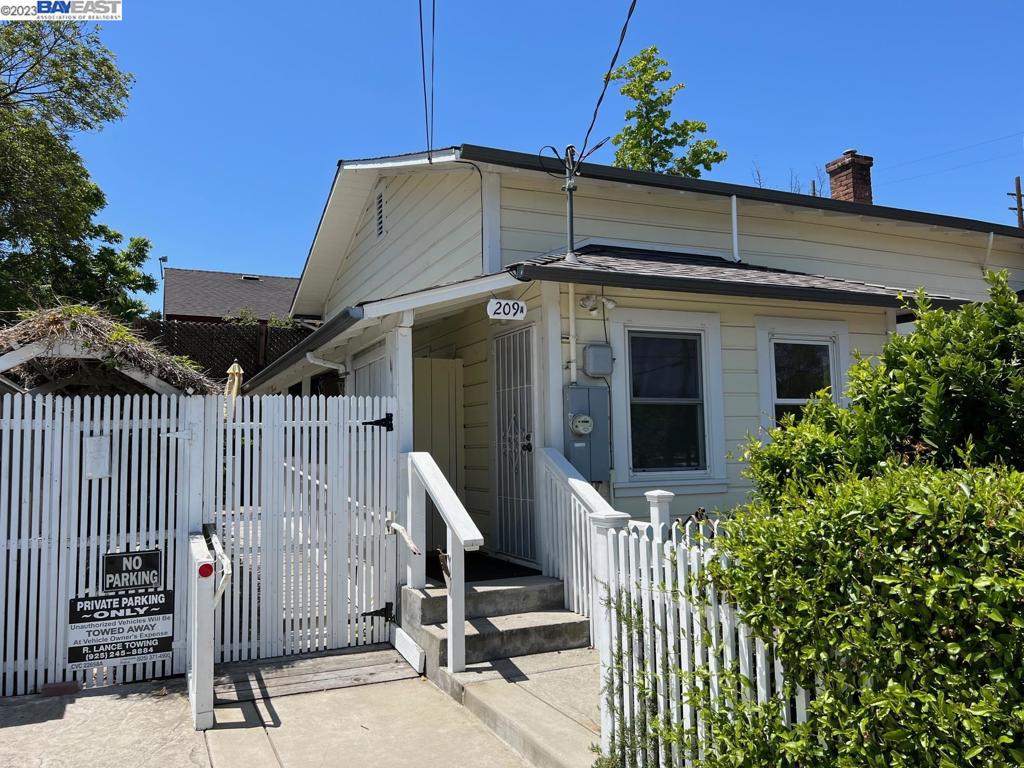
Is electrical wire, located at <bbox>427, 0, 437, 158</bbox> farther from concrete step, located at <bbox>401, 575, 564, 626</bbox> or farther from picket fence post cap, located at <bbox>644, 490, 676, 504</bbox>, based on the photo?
picket fence post cap, located at <bbox>644, 490, 676, 504</bbox>

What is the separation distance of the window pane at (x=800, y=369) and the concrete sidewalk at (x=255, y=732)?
15.8 ft

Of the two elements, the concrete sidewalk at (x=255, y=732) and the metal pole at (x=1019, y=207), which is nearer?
the concrete sidewalk at (x=255, y=732)

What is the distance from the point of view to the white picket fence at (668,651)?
2.79 m

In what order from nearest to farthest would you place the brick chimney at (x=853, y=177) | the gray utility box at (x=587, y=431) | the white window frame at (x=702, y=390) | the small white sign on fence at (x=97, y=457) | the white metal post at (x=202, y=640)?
the white metal post at (x=202, y=640), the small white sign on fence at (x=97, y=457), the gray utility box at (x=587, y=431), the white window frame at (x=702, y=390), the brick chimney at (x=853, y=177)

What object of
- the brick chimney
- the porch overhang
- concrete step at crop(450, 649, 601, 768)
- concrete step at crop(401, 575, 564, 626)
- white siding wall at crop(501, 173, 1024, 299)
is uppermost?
the brick chimney

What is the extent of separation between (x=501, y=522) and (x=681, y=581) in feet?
15.3

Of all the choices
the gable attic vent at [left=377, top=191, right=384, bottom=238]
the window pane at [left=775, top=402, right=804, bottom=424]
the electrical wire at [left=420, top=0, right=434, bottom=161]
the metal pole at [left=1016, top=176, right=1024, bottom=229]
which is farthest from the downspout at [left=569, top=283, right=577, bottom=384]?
the metal pole at [left=1016, top=176, right=1024, bottom=229]

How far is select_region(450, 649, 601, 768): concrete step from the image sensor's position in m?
3.96

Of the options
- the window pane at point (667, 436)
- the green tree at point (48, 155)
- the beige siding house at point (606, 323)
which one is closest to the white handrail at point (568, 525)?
the beige siding house at point (606, 323)

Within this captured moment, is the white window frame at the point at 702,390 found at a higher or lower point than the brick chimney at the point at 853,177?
lower

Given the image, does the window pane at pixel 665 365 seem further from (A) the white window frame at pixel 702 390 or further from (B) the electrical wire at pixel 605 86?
(B) the electrical wire at pixel 605 86

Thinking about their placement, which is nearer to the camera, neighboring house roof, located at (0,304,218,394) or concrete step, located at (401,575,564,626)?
neighboring house roof, located at (0,304,218,394)

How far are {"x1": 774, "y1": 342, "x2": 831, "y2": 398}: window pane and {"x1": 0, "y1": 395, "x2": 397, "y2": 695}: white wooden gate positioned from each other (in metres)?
4.14

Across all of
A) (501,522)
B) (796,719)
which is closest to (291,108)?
(501,522)
